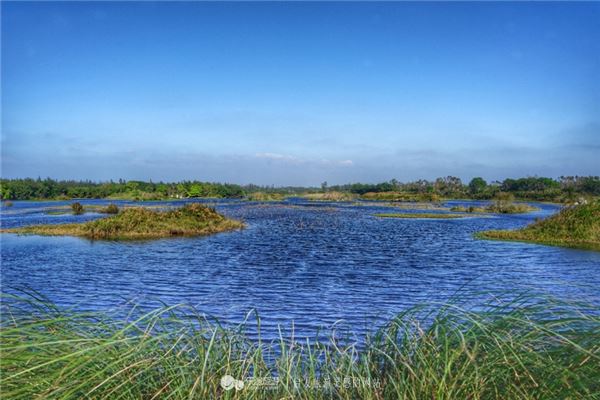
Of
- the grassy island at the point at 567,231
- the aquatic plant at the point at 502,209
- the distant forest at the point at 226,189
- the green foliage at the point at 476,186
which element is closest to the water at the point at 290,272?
the grassy island at the point at 567,231

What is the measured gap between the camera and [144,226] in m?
38.3

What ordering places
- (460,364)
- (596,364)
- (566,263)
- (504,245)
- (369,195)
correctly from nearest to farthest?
(596,364)
(460,364)
(566,263)
(504,245)
(369,195)

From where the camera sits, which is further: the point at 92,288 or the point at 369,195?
the point at 369,195

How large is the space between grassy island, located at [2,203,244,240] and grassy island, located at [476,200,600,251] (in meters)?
23.5

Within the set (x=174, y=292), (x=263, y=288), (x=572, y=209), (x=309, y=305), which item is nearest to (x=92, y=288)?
(x=174, y=292)

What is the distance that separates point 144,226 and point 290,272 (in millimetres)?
20230

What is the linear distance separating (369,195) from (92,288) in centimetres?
14451

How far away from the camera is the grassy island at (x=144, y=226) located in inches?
1464

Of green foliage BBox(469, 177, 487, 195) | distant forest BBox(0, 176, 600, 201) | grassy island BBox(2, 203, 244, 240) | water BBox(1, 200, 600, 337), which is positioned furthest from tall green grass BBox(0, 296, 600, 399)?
green foliage BBox(469, 177, 487, 195)

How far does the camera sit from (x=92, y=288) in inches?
720

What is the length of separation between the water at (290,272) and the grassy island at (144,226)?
2.13 meters

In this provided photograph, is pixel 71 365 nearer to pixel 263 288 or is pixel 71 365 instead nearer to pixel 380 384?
pixel 380 384

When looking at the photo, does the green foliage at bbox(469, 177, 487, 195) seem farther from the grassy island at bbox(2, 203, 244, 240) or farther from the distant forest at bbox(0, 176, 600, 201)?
the grassy island at bbox(2, 203, 244, 240)

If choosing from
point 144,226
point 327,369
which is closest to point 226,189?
point 144,226
